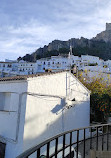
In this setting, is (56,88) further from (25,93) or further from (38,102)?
(25,93)

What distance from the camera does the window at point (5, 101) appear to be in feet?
24.1

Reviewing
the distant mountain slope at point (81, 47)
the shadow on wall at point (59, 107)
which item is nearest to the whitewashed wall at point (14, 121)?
the shadow on wall at point (59, 107)

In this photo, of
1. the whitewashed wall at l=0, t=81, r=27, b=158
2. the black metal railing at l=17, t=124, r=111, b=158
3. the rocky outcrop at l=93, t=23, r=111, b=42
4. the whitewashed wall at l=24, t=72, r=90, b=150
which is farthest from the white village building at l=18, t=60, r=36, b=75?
the rocky outcrop at l=93, t=23, r=111, b=42

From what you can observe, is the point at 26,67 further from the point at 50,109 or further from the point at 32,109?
the point at 32,109

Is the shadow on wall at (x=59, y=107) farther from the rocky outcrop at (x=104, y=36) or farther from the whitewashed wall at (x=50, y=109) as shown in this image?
the rocky outcrop at (x=104, y=36)

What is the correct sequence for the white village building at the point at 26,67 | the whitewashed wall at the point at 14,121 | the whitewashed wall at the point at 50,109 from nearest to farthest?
the whitewashed wall at the point at 14,121
the whitewashed wall at the point at 50,109
the white village building at the point at 26,67

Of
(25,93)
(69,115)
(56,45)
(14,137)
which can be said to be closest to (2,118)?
Result: (14,137)

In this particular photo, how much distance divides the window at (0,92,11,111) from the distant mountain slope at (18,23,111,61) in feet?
201

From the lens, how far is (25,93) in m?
6.66

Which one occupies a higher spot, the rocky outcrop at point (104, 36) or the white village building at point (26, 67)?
the rocky outcrop at point (104, 36)

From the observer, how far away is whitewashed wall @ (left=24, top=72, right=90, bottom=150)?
674 centimetres

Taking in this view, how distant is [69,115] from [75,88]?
6.24ft

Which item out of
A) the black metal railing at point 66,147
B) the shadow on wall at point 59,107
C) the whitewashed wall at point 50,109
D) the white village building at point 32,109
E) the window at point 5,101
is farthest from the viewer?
the shadow on wall at point 59,107

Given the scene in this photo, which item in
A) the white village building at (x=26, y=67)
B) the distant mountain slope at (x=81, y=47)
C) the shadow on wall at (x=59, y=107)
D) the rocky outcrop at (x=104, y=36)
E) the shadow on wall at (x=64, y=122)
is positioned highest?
the rocky outcrop at (x=104, y=36)
